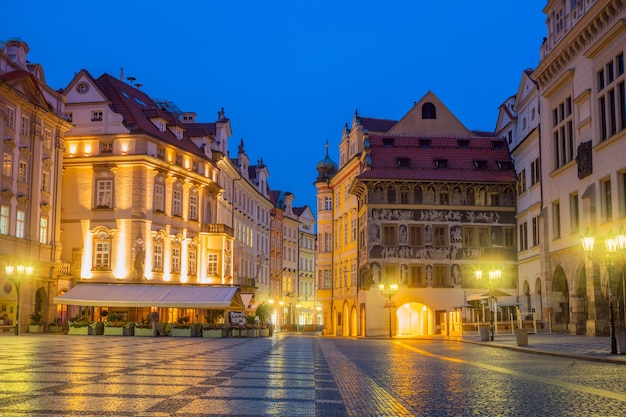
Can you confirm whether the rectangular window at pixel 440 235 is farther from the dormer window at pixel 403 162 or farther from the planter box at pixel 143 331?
the planter box at pixel 143 331

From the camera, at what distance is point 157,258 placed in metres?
59.6

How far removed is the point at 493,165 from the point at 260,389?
49430 millimetres

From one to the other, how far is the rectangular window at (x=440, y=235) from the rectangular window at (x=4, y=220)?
30.0 meters

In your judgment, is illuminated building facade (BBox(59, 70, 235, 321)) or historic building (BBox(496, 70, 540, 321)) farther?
illuminated building facade (BBox(59, 70, 235, 321))

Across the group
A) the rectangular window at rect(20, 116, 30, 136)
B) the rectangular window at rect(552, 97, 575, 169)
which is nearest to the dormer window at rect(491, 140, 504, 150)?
the rectangular window at rect(552, 97, 575, 169)

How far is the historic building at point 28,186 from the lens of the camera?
46.5 metres

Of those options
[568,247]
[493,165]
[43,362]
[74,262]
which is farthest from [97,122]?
[43,362]

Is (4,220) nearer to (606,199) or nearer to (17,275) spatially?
(17,275)

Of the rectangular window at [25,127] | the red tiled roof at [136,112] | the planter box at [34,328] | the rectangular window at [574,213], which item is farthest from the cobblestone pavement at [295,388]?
the red tiled roof at [136,112]

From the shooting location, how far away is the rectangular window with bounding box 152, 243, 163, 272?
5916cm

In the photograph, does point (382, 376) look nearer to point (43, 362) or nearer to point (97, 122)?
point (43, 362)

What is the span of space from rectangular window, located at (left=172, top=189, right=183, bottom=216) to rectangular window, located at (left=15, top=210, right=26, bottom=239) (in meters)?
14.8

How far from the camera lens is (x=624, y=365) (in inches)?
852

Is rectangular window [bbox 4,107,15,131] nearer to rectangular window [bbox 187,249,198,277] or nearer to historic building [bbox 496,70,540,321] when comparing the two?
rectangular window [bbox 187,249,198,277]
